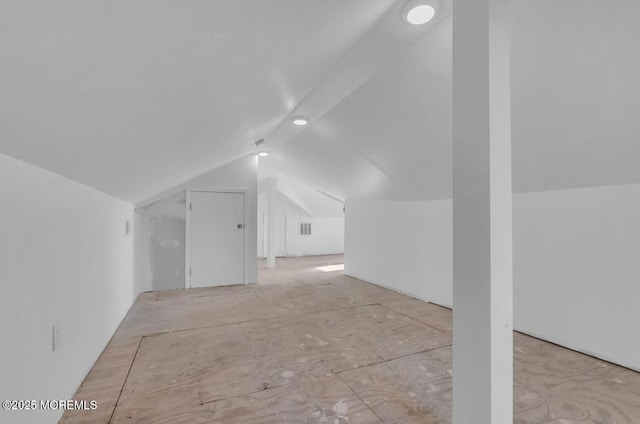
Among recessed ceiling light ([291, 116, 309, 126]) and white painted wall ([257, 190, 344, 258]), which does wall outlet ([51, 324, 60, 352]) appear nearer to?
recessed ceiling light ([291, 116, 309, 126])

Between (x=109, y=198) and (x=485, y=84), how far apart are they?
3.00 metres

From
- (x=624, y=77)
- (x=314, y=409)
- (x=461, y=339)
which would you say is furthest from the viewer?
(x=314, y=409)

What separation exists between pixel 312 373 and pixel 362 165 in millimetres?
2604

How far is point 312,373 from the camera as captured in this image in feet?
7.13

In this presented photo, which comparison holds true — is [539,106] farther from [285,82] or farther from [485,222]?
[285,82]

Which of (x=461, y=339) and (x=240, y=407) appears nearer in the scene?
(x=461, y=339)

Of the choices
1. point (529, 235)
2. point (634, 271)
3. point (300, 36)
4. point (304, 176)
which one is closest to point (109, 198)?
point (300, 36)

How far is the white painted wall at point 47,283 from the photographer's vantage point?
3.73 feet

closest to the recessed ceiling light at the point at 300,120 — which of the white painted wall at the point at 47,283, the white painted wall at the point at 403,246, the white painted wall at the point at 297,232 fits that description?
the white painted wall at the point at 47,283

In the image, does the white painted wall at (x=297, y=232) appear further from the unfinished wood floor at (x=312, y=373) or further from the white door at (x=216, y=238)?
the unfinished wood floor at (x=312, y=373)

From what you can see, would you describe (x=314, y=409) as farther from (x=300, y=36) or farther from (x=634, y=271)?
(x=634, y=271)

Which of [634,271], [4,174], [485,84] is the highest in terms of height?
[485,84]

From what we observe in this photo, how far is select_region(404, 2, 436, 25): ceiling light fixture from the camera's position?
61.3 inches

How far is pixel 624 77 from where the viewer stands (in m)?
1.54
